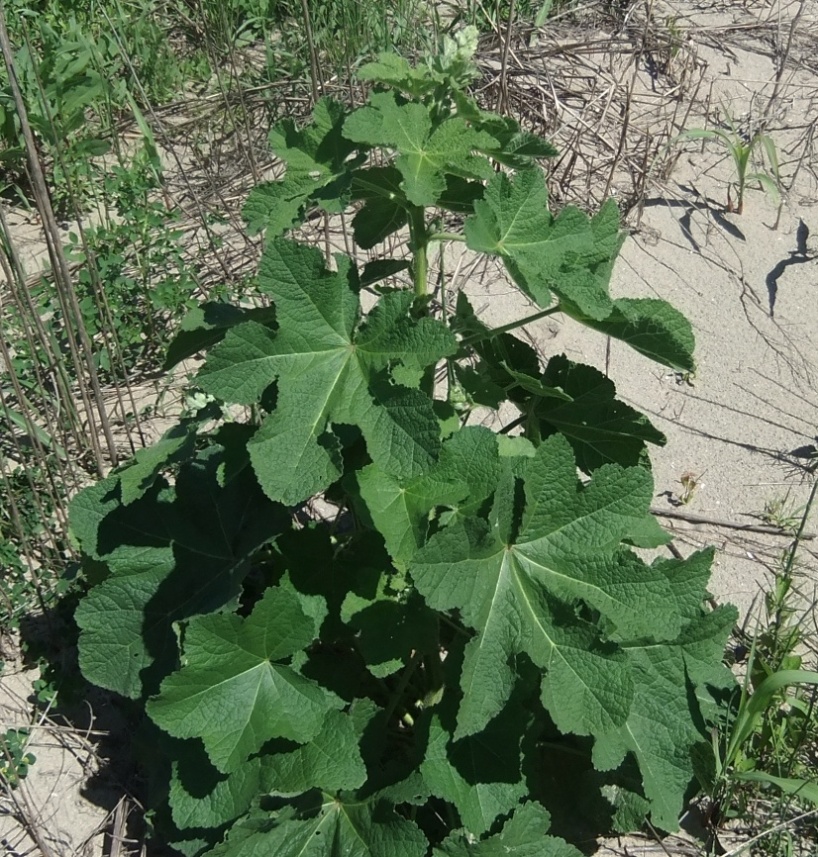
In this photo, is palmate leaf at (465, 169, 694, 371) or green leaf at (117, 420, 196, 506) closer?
palmate leaf at (465, 169, 694, 371)

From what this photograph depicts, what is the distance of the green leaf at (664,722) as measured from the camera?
2080 millimetres

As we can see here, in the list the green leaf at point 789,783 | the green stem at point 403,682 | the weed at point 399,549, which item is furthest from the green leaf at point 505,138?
the green leaf at point 789,783

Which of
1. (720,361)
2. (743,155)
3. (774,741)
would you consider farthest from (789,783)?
(743,155)

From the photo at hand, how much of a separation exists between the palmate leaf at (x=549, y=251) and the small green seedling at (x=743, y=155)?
2.15 metres

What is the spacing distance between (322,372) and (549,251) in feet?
1.66

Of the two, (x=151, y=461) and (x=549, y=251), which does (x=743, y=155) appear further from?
(x=151, y=461)

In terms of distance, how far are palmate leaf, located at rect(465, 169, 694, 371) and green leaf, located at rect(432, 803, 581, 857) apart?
3.34ft

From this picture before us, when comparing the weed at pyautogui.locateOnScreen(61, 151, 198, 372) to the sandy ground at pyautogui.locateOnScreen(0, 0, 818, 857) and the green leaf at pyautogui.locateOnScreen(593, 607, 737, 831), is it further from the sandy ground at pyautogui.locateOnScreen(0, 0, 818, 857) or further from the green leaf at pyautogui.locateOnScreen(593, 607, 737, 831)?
the green leaf at pyautogui.locateOnScreen(593, 607, 737, 831)

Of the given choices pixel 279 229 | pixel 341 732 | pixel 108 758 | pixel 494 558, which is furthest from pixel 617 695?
pixel 108 758

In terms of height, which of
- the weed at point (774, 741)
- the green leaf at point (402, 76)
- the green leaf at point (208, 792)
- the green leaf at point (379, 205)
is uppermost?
the green leaf at point (402, 76)

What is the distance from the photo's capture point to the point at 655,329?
206 cm

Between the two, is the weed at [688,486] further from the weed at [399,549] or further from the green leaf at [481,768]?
the green leaf at [481,768]

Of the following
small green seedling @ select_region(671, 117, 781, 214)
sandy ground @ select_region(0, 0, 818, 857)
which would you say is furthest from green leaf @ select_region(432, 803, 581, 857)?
small green seedling @ select_region(671, 117, 781, 214)

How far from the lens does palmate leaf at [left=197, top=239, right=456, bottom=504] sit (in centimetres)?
173
